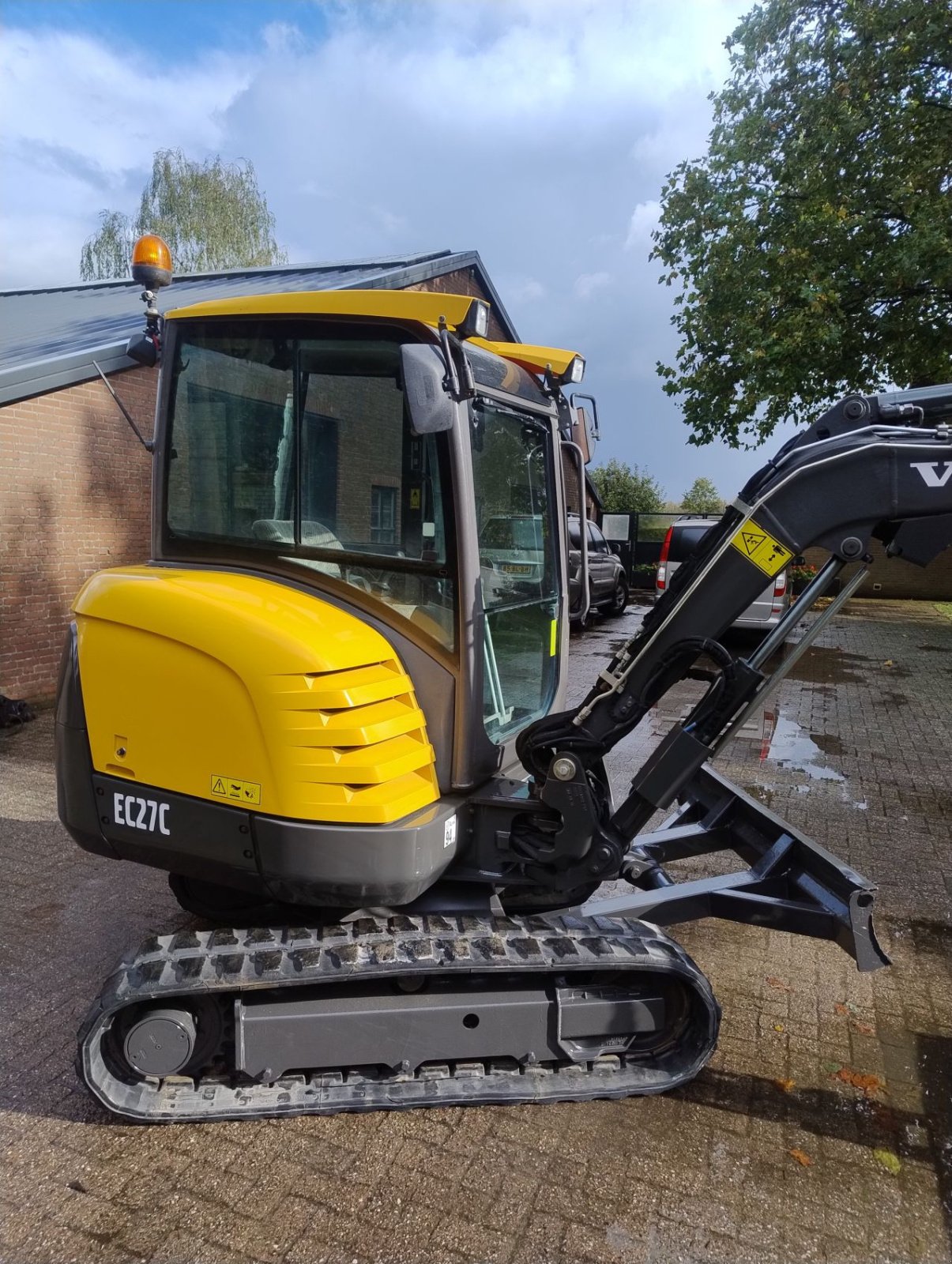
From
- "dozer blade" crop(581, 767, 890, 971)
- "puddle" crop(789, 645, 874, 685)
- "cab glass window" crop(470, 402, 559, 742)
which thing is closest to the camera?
"dozer blade" crop(581, 767, 890, 971)

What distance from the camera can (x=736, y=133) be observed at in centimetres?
1389

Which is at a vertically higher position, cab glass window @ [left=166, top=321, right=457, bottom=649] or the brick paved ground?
cab glass window @ [left=166, top=321, right=457, bottom=649]

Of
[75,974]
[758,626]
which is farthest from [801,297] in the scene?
[75,974]

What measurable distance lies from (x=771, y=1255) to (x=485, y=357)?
302cm

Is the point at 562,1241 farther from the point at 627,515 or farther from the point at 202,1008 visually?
the point at 627,515

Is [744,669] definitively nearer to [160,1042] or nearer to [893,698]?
[160,1042]

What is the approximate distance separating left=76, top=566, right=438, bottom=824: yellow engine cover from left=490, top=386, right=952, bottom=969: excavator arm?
544 mm

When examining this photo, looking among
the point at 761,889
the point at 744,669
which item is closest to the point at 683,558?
the point at 761,889

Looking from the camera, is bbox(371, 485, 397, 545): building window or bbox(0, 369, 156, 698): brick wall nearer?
bbox(371, 485, 397, 545): building window

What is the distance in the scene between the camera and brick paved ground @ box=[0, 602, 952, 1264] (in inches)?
95.5

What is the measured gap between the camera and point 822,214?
1273 centimetres

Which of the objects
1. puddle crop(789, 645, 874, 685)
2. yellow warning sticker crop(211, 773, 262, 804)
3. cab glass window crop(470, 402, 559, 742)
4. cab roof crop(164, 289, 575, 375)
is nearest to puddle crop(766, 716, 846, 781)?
puddle crop(789, 645, 874, 685)

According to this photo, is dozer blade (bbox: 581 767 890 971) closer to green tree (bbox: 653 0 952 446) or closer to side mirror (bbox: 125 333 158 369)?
side mirror (bbox: 125 333 158 369)

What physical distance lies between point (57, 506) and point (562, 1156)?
791 centimetres
